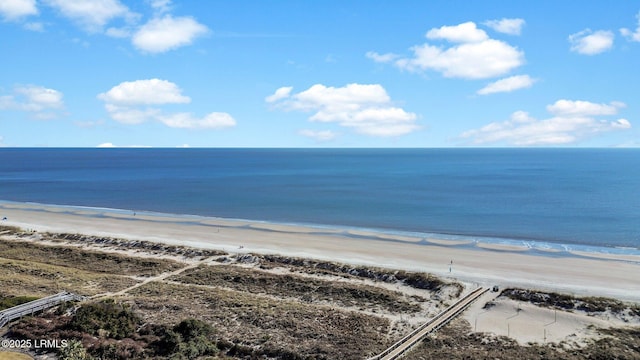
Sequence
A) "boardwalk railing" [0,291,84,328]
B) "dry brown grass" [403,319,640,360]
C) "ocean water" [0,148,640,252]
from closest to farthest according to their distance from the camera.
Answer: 1. "dry brown grass" [403,319,640,360]
2. "boardwalk railing" [0,291,84,328]
3. "ocean water" [0,148,640,252]

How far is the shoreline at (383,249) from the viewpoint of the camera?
48.3 meters

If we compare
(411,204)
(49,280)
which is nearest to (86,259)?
(49,280)

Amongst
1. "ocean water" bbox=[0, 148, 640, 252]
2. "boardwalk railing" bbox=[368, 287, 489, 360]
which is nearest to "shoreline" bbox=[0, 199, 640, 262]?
"ocean water" bbox=[0, 148, 640, 252]

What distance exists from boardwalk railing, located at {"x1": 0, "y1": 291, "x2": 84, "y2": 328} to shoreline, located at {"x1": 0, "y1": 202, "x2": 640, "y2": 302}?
81.3 ft

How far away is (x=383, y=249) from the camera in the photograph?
6178 cm

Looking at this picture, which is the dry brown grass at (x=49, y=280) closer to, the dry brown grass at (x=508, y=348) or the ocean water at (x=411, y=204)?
the dry brown grass at (x=508, y=348)

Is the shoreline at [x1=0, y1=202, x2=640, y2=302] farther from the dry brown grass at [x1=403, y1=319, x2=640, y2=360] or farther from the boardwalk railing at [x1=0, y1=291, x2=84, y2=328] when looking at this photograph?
the boardwalk railing at [x1=0, y1=291, x2=84, y2=328]

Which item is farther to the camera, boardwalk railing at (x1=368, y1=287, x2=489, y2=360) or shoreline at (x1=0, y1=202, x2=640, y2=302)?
shoreline at (x1=0, y1=202, x2=640, y2=302)

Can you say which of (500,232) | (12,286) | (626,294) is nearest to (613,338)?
(626,294)

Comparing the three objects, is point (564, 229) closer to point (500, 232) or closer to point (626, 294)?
point (500, 232)

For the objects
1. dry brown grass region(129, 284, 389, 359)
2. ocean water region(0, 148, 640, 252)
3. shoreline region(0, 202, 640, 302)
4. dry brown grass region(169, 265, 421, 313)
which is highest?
ocean water region(0, 148, 640, 252)

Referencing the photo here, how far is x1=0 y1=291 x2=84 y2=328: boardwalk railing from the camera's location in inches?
1274

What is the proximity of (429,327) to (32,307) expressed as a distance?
31.2 m

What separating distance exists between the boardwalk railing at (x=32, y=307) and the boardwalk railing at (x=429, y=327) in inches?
1030
